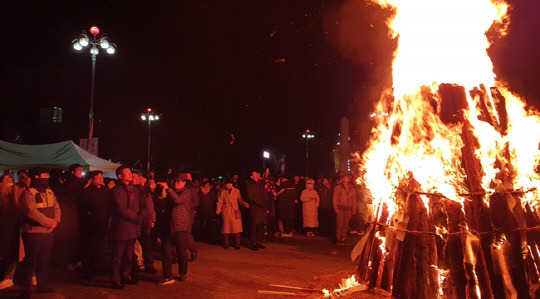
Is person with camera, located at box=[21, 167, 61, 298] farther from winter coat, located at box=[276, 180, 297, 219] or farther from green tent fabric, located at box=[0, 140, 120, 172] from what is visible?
winter coat, located at box=[276, 180, 297, 219]

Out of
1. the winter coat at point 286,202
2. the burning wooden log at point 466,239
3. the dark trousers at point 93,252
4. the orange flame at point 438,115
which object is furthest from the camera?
the winter coat at point 286,202

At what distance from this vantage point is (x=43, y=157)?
12953 millimetres

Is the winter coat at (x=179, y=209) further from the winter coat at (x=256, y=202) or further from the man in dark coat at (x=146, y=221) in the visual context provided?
the winter coat at (x=256, y=202)

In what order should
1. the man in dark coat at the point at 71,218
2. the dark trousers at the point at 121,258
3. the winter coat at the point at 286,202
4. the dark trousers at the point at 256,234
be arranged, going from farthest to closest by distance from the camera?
the winter coat at the point at 286,202, the dark trousers at the point at 256,234, the man in dark coat at the point at 71,218, the dark trousers at the point at 121,258

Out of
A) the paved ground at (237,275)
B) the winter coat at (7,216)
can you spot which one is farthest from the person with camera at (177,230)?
the winter coat at (7,216)

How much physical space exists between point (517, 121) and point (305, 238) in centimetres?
864

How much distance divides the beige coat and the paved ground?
1.91 ft

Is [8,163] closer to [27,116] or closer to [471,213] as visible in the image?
[471,213]

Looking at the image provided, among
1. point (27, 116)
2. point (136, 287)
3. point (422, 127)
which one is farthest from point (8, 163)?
point (27, 116)

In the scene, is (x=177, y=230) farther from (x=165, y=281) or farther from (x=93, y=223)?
(x=93, y=223)

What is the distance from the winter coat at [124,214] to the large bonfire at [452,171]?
4.08 meters

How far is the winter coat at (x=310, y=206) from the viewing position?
44.6 feet

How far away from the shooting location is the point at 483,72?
6.23 m

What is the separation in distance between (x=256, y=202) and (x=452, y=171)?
22.5 feet
